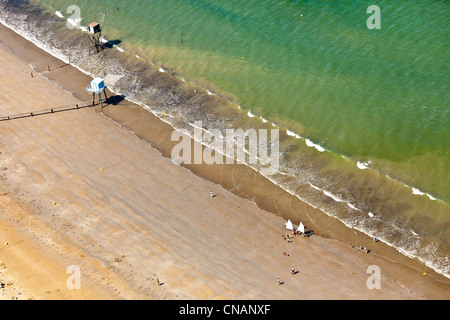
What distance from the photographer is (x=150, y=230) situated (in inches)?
1645

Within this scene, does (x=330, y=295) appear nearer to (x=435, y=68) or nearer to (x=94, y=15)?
(x=435, y=68)

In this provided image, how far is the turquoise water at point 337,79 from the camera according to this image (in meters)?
44.2

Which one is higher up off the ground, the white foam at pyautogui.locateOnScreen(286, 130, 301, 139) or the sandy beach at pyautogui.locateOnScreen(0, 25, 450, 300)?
the white foam at pyautogui.locateOnScreen(286, 130, 301, 139)

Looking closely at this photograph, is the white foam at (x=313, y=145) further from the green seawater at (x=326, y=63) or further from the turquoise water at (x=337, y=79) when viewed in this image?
the green seawater at (x=326, y=63)

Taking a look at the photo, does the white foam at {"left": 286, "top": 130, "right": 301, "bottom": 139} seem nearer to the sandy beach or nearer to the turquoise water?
the turquoise water

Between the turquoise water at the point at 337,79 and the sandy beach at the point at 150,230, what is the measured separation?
10.1ft

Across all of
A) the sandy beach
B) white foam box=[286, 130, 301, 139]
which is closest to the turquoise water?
white foam box=[286, 130, 301, 139]

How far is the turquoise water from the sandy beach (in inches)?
122

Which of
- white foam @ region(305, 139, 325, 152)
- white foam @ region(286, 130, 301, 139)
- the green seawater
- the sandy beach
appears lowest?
the sandy beach

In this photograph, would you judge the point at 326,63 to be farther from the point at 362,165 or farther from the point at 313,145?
the point at 362,165

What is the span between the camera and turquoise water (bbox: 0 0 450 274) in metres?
44.2

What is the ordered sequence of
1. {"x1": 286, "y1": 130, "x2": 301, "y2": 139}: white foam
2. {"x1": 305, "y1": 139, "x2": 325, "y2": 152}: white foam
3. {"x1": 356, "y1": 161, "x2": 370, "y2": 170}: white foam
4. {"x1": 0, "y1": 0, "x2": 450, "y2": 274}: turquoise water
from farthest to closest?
{"x1": 286, "y1": 130, "x2": 301, "y2": 139}: white foam, {"x1": 305, "y1": 139, "x2": 325, "y2": 152}: white foam, {"x1": 356, "y1": 161, "x2": 370, "y2": 170}: white foam, {"x1": 0, "y1": 0, "x2": 450, "y2": 274}: turquoise water
